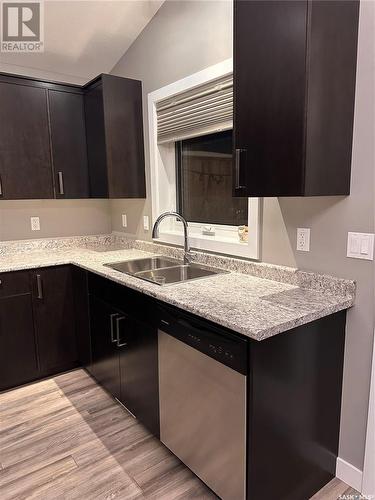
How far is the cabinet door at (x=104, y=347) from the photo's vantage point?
220cm

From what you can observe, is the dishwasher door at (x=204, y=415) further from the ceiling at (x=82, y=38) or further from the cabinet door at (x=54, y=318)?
the ceiling at (x=82, y=38)

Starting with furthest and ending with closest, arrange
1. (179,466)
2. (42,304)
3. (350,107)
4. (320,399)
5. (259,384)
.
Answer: (42,304) < (179,466) < (320,399) < (350,107) < (259,384)

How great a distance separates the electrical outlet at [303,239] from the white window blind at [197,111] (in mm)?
786

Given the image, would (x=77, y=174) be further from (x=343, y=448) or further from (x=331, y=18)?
(x=343, y=448)

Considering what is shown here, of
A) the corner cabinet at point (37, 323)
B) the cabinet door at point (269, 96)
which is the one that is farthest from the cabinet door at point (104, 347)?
the cabinet door at point (269, 96)

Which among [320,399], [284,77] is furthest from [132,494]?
[284,77]

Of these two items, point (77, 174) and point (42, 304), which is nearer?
point (42, 304)

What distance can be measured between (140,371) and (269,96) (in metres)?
1.53

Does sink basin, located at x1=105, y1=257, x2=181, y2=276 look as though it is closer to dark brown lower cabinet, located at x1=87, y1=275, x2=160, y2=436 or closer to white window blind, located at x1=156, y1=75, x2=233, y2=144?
dark brown lower cabinet, located at x1=87, y1=275, x2=160, y2=436

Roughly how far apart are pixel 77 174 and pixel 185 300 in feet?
6.00

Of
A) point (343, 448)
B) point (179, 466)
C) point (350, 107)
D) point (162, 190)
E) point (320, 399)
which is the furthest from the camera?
point (162, 190)

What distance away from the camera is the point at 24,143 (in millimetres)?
2625

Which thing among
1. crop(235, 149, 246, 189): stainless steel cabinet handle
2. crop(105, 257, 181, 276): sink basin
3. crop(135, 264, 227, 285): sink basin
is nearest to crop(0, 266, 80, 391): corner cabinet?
crop(105, 257, 181, 276): sink basin

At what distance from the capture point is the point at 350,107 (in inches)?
56.3
